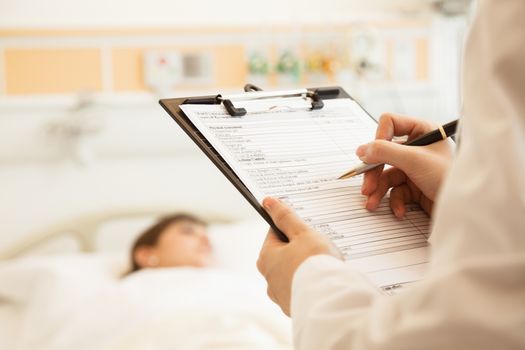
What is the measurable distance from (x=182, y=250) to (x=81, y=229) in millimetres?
465

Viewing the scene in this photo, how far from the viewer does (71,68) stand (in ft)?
8.82

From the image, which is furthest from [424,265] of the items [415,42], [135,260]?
[415,42]

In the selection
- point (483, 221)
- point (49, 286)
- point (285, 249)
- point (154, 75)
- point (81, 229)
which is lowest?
point (81, 229)

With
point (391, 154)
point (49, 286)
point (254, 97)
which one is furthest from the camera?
point (49, 286)

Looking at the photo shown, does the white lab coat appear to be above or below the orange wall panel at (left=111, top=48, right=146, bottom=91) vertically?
above

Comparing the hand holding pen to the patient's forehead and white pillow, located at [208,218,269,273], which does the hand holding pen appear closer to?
white pillow, located at [208,218,269,273]

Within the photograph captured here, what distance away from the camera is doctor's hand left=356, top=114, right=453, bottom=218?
3.06 ft

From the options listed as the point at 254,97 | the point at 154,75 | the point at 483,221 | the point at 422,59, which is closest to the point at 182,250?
the point at 154,75

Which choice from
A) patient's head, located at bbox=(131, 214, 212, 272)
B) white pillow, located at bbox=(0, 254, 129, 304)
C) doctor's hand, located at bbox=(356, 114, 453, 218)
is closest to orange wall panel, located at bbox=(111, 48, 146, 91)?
patient's head, located at bbox=(131, 214, 212, 272)

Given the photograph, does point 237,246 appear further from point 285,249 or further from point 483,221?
point 483,221

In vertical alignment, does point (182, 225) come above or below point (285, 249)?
below

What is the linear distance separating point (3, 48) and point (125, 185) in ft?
2.33

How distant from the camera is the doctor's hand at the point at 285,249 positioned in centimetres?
79

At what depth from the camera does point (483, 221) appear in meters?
0.54
